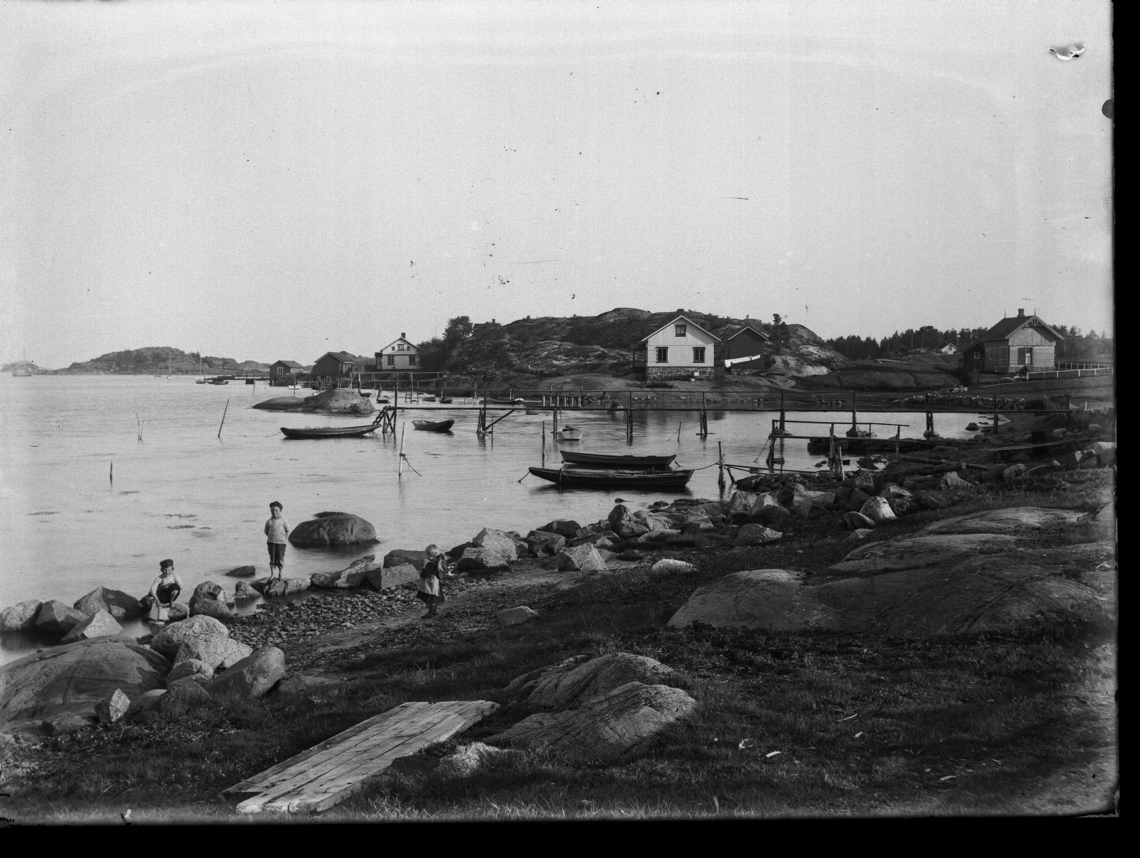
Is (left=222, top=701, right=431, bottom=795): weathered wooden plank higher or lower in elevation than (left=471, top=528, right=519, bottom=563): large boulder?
higher

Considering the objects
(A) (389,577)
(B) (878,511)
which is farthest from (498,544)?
(B) (878,511)

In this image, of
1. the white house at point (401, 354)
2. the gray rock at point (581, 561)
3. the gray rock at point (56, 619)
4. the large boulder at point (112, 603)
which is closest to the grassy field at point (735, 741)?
the gray rock at point (581, 561)

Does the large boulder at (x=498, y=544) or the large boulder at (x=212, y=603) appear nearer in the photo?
the large boulder at (x=212, y=603)

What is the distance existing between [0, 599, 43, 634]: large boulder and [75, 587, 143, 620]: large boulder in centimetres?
86

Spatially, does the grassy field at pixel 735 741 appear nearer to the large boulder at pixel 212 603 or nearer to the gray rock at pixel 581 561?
the large boulder at pixel 212 603

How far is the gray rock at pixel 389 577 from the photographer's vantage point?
2127 cm

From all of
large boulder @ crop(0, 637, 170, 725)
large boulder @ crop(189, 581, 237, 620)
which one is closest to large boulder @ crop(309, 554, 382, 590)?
large boulder @ crop(189, 581, 237, 620)

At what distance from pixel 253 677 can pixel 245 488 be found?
116ft

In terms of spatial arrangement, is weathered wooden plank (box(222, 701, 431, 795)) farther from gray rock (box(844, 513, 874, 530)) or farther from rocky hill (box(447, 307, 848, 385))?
rocky hill (box(447, 307, 848, 385))

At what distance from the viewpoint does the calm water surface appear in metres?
27.4

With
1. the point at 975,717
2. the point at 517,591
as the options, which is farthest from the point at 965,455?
the point at 975,717

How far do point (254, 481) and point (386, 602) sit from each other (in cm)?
3071

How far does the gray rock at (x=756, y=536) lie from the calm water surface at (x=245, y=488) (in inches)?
473

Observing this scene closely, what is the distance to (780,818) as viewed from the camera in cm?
564
